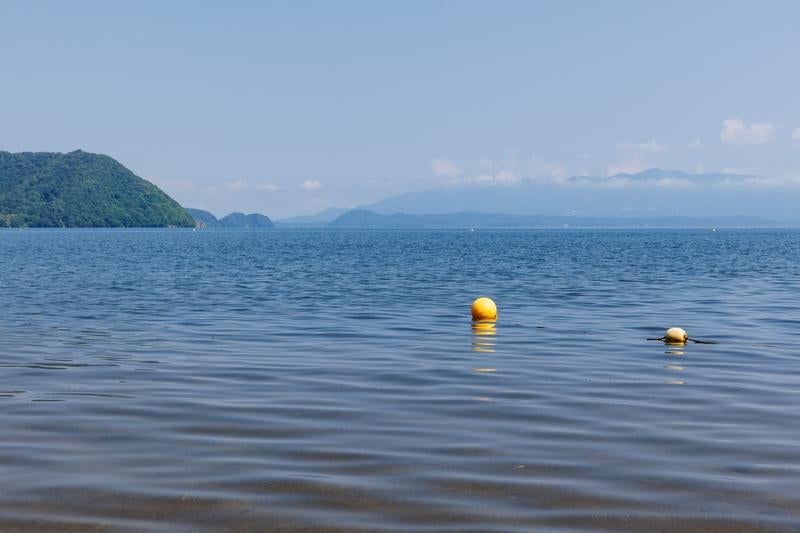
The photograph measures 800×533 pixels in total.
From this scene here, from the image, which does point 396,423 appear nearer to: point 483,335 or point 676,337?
point 676,337

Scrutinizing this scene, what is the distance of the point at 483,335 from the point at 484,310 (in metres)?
3.31

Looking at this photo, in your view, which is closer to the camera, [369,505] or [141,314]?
[369,505]

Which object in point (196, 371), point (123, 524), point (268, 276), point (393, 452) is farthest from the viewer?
point (268, 276)

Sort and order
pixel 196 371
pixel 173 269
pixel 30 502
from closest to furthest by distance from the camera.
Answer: pixel 30 502
pixel 196 371
pixel 173 269

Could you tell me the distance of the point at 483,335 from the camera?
79.7ft

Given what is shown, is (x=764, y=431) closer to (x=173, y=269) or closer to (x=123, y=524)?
(x=123, y=524)

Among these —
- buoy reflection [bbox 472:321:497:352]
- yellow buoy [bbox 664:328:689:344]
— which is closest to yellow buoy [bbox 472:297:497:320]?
buoy reflection [bbox 472:321:497:352]

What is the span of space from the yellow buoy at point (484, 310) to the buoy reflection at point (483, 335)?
283 millimetres

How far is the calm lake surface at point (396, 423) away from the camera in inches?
360

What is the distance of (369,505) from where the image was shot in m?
9.24

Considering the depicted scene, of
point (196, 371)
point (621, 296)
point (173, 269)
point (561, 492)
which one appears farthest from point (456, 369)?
point (173, 269)

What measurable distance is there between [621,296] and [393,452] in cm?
2826

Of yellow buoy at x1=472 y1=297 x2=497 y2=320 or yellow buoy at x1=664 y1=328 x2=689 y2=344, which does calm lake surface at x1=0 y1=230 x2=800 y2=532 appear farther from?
yellow buoy at x1=472 y1=297 x2=497 y2=320

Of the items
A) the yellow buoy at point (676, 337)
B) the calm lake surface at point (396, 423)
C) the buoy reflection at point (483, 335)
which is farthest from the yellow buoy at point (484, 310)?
the yellow buoy at point (676, 337)
